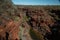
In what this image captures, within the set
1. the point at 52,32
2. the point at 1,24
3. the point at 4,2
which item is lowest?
the point at 52,32

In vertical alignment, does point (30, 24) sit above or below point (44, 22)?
below

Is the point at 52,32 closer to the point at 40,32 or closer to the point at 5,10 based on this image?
the point at 40,32

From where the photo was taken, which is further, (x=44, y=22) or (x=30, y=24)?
(x=44, y=22)

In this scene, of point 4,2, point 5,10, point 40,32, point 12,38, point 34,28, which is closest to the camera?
point 12,38

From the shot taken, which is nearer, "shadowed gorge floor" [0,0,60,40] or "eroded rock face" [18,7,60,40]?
"shadowed gorge floor" [0,0,60,40]

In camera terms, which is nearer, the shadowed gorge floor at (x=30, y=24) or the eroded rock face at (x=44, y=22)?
the shadowed gorge floor at (x=30, y=24)

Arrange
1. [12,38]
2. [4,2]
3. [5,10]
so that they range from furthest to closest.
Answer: [4,2] < [5,10] < [12,38]

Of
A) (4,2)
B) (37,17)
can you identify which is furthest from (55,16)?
(4,2)

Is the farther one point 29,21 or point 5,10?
point 29,21
